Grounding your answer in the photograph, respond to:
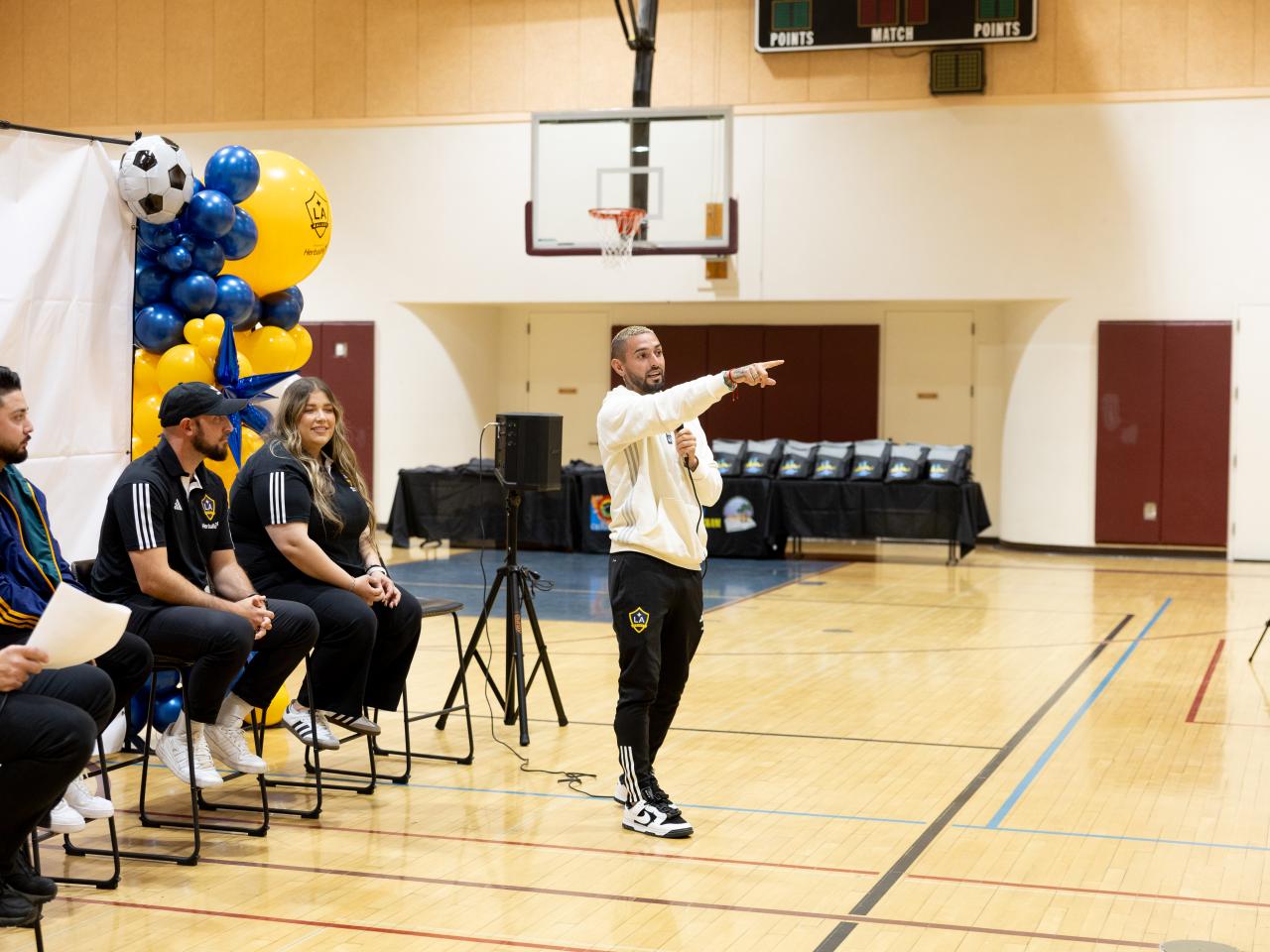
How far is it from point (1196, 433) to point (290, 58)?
420 inches

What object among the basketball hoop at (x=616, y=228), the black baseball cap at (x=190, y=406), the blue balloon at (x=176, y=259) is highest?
the basketball hoop at (x=616, y=228)

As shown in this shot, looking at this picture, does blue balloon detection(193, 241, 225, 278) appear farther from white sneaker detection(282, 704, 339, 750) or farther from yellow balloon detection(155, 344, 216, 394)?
white sneaker detection(282, 704, 339, 750)

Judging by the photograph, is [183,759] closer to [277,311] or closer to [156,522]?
[156,522]

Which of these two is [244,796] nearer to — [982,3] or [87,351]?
[87,351]

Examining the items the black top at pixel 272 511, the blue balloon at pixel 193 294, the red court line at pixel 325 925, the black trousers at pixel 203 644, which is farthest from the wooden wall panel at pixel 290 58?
the red court line at pixel 325 925

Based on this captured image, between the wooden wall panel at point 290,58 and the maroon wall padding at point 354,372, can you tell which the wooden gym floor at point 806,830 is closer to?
the maroon wall padding at point 354,372

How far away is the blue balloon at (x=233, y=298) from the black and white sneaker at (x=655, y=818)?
3.04 meters

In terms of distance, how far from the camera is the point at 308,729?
18.7ft

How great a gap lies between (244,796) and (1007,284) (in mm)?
11378

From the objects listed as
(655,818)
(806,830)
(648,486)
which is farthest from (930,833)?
(648,486)

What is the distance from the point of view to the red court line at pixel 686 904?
4.24 m

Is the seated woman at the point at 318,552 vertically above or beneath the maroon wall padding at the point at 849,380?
beneath

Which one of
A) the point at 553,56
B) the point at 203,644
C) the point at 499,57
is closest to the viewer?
the point at 203,644

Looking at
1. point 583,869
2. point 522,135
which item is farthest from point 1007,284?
point 583,869
